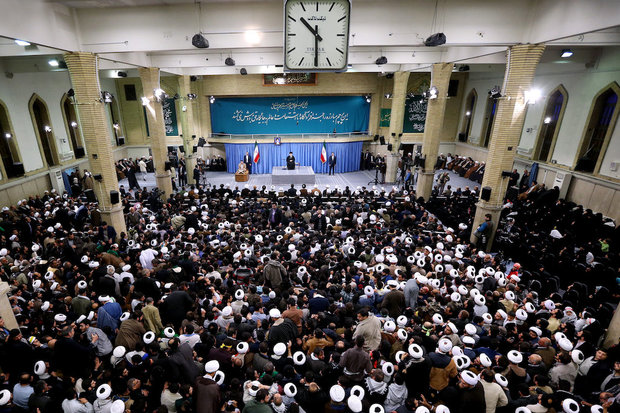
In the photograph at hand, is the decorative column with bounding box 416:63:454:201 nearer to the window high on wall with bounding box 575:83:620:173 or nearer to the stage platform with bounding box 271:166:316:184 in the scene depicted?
the window high on wall with bounding box 575:83:620:173

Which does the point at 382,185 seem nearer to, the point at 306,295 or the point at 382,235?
the point at 382,235

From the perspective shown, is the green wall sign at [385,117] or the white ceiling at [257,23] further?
the green wall sign at [385,117]

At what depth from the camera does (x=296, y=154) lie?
1995cm

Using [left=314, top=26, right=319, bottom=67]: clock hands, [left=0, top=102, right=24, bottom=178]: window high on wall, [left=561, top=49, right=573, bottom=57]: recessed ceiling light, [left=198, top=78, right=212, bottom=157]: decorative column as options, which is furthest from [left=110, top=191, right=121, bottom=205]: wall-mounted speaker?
[left=561, top=49, right=573, bottom=57]: recessed ceiling light

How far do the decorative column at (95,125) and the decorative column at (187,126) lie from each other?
770 centimetres

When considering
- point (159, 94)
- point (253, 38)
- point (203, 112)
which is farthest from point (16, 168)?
point (253, 38)

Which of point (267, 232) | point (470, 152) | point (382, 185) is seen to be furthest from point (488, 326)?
point (470, 152)

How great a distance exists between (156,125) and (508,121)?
12267 mm

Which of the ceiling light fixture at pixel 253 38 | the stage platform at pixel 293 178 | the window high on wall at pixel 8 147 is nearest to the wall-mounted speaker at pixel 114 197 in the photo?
the ceiling light fixture at pixel 253 38

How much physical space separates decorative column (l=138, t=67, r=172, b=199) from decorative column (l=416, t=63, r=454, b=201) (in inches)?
412

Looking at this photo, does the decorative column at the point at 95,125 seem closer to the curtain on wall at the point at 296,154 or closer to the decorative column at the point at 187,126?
the decorative column at the point at 187,126

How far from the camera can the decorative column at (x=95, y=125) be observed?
8.08 m

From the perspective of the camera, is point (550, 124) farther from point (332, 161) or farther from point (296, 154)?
point (296, 154)

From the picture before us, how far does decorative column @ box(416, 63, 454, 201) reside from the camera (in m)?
11.9
